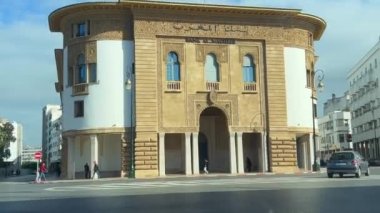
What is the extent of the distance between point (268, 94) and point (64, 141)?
18535 millimetres

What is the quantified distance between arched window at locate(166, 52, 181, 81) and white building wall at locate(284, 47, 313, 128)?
32.1ft

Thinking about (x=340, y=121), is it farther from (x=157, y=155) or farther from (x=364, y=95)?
(x=157, y=155)

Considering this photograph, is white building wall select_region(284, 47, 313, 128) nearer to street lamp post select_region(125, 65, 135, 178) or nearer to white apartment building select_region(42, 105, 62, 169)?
street lamp post select_region(125, 65, 135, 178)

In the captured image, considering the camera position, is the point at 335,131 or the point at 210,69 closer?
the point at 210,69

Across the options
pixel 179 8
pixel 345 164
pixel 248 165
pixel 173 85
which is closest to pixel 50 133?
pixel 248 165

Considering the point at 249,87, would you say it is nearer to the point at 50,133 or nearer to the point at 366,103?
the point at 366,103

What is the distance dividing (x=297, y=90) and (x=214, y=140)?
863cm

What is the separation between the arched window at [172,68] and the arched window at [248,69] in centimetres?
596

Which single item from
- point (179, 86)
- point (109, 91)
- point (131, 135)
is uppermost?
point (179, 86)

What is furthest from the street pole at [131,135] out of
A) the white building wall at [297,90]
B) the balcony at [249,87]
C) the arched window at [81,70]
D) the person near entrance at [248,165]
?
the white building wall at [297,90]

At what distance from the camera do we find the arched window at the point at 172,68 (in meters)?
47.2

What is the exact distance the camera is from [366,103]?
9875 cm

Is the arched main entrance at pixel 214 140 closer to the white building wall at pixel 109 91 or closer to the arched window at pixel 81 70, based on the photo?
the white building wall at pixel 109 91

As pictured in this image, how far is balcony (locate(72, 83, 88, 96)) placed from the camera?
153 ft
